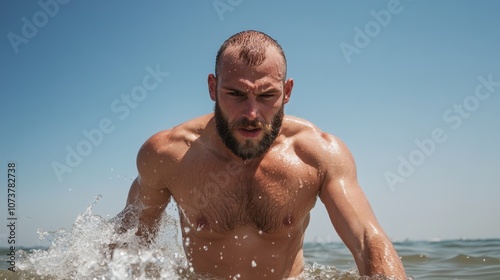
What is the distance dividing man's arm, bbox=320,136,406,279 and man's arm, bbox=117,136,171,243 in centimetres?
124

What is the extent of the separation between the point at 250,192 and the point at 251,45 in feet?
3.43

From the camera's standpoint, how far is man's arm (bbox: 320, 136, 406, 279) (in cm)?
290

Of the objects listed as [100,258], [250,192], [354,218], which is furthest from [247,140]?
[100,258]

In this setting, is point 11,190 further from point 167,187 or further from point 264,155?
point 264,155

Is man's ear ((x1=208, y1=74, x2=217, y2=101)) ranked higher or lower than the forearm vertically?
higher

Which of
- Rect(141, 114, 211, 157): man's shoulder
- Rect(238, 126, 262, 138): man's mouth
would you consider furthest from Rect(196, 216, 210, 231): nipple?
Rect(238, 126, 262, 138): man's mouth

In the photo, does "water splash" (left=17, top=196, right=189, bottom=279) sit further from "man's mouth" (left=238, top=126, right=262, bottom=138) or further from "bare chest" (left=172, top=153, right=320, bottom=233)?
"man's mouth" (left=238, top=126, right=262, bottom=138)

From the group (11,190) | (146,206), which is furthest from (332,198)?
(11,190)

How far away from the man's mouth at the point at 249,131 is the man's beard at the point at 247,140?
0.02m

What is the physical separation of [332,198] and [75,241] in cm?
235

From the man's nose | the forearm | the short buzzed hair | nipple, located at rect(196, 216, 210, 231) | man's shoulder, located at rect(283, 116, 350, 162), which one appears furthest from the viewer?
nipple, located at rect(196, 216, 210, 231)

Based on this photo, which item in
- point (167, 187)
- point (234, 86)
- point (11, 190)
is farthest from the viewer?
point (11, 190)

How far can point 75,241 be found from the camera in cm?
443

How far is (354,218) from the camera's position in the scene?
127 inches
